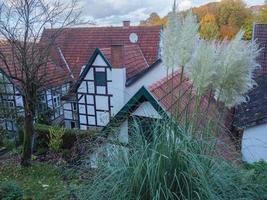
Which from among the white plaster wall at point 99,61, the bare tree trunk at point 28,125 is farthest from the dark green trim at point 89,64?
the bare tree trunk at point 28,125

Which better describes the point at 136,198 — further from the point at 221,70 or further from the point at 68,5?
the point at 68,5

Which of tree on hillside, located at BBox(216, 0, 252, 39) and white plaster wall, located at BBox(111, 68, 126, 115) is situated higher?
tree on hillside, located at BBox(216, 0, 252, 39)

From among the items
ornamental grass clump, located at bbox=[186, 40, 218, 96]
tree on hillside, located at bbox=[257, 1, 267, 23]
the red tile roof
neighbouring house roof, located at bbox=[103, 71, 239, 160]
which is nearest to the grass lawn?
neighbouring house roof, located at bbox=[103, 71, 239, 160]

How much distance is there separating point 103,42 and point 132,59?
2471 millimetres

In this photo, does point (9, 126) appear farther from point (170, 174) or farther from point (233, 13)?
point (233, 13)

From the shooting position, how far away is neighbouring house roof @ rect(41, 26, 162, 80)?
1246 centimetres

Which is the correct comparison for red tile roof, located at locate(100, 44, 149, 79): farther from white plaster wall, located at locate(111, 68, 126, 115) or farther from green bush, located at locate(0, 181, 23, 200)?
green bush, located at locate(0, 181, 23, 200)

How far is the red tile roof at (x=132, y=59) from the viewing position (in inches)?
412

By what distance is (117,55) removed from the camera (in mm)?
9797

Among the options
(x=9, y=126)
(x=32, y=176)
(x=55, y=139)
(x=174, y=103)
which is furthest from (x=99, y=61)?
(x=174, y=103)

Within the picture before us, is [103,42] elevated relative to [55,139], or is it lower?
elevated

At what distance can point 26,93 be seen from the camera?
192 inches

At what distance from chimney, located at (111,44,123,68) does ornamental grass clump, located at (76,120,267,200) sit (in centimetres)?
777

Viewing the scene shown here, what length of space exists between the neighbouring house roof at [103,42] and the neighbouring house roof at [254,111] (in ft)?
17.2
